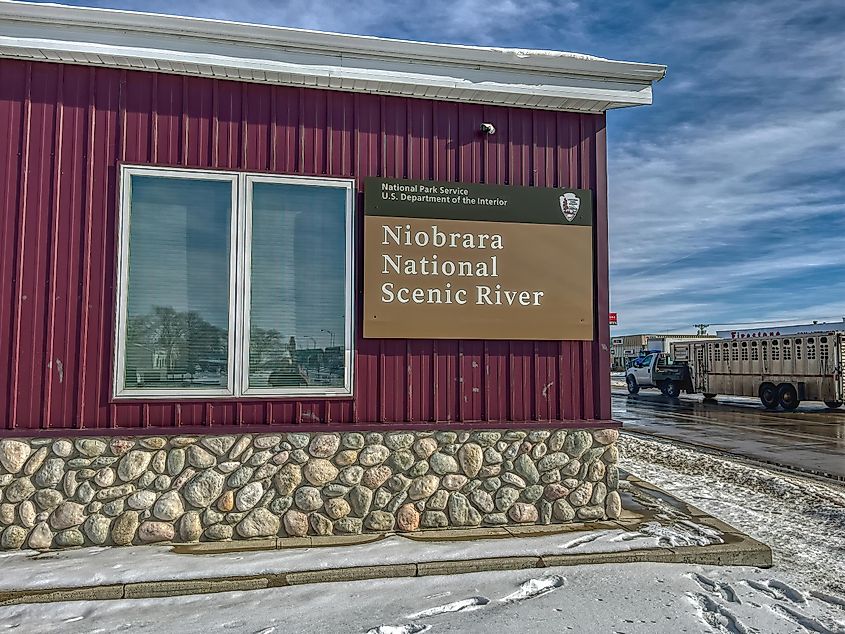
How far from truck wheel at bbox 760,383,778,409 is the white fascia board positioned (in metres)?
18.4

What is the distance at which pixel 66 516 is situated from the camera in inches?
191

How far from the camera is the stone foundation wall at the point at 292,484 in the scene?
16.0ft

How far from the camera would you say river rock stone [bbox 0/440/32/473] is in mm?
4812

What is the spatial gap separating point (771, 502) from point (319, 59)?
6731 mm

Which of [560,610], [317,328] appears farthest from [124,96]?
[560,610]

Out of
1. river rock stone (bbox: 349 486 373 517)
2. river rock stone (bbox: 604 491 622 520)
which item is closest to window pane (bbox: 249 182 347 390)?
river rock stone (bbox: 349 486 373 517)

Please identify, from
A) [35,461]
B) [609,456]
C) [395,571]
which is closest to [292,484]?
[395,571]

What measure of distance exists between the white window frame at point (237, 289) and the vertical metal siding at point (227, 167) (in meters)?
0.07

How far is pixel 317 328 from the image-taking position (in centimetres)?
547

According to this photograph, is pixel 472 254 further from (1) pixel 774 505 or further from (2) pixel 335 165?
(1) pixel 774 505

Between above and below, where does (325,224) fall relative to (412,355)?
above

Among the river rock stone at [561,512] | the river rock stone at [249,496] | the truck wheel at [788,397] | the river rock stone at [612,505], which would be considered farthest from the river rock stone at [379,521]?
the truck wheel at [788,397]

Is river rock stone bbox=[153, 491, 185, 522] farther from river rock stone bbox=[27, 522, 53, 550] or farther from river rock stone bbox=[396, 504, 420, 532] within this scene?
river rock stone bbox=[396, 504, 420, 532]

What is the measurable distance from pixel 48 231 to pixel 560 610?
487 centimetres
